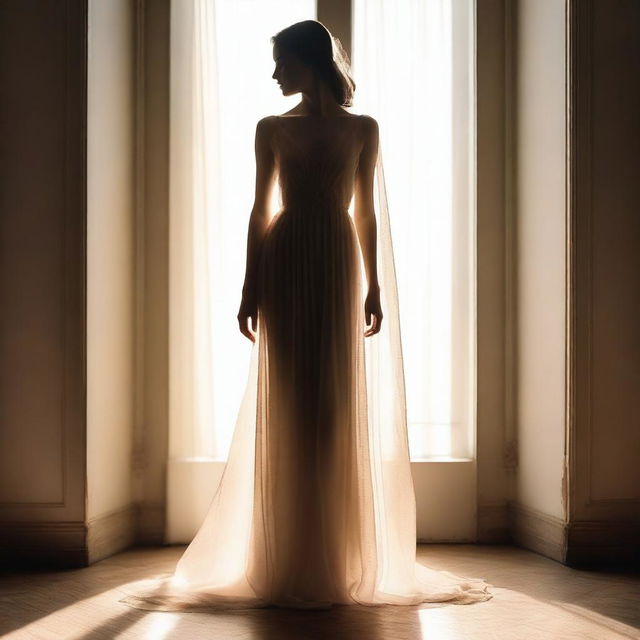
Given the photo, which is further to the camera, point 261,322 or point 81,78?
point 81,78

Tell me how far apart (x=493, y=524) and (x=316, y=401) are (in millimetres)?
1477

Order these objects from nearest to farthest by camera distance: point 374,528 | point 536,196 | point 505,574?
point 374,528 → point 505,574 → point 536,196

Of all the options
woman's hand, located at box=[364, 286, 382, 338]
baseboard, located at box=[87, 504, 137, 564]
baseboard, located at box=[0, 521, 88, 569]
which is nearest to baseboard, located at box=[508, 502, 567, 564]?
woman's hand, located at box=[364, 286, 382, 338]

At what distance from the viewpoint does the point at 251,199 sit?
3904 mm

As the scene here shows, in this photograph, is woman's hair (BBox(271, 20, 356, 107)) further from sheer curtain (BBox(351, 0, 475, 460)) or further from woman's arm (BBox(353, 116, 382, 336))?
sheer curtain (BBox(351, 0, 475, 460))

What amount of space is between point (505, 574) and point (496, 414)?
0.86 meters

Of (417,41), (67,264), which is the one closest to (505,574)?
(67,264)

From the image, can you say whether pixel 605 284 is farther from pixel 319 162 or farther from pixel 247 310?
pixel 247 310

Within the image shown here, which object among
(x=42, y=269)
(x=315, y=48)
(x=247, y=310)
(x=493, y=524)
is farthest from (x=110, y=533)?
(x=315, y=48)

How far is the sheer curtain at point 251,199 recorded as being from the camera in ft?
12.8

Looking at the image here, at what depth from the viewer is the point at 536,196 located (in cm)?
375

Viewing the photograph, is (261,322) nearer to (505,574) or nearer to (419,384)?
(419,384)

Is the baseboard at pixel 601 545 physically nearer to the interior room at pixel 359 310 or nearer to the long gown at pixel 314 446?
the interior room at pixel 359 310

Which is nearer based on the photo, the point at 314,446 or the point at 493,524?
the point at 314,446
